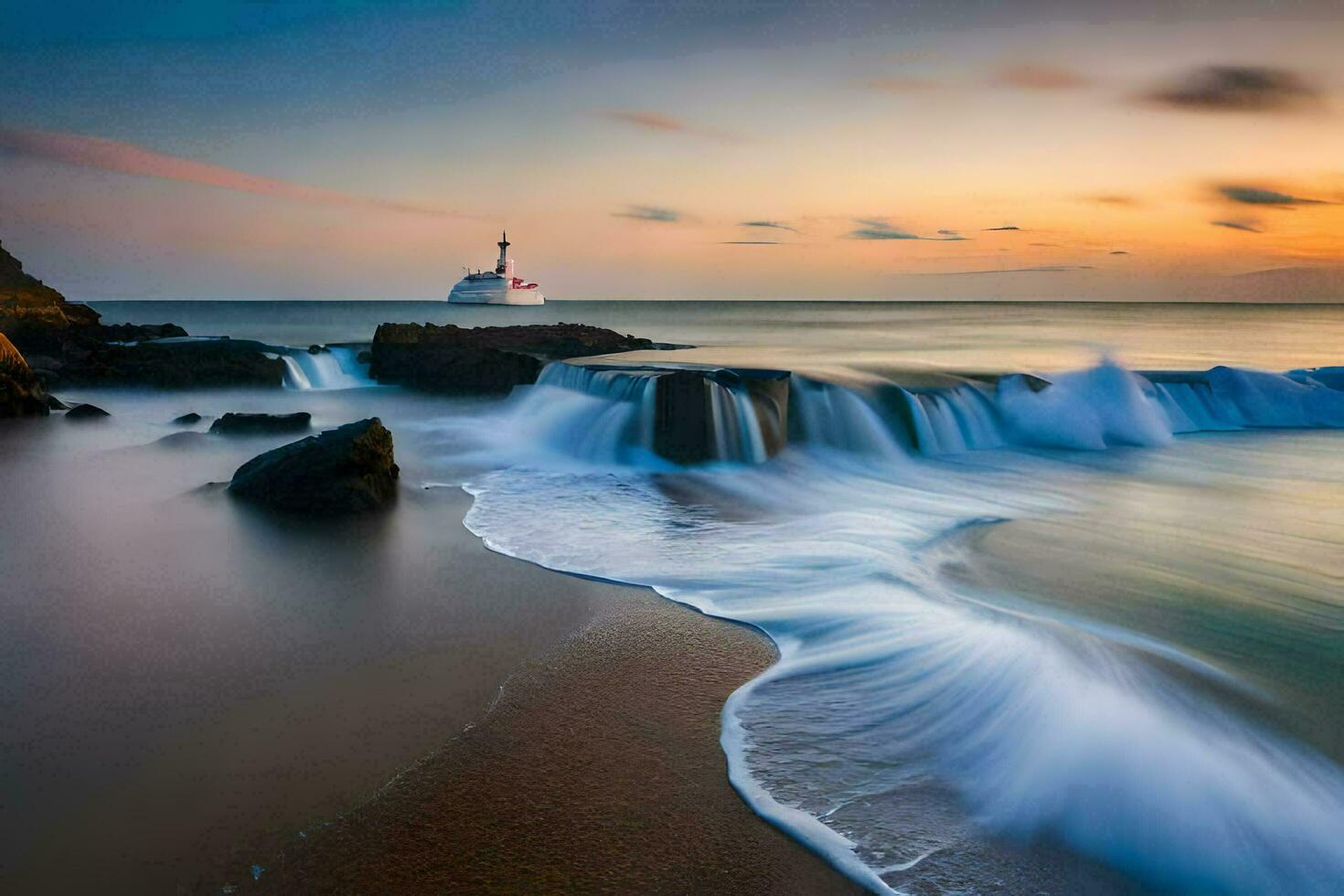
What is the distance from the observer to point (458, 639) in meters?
4.23

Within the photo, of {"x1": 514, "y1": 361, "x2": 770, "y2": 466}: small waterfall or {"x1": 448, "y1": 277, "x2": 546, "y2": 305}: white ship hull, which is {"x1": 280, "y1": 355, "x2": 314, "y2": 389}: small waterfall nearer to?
{"x1": 514, "y1": 361, "x2": 770, "y2": 466}: small waterfall

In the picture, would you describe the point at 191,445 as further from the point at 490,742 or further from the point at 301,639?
the point at 490,742

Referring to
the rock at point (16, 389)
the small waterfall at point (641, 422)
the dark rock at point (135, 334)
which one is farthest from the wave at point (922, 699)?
the dark rock at point (135, 334)

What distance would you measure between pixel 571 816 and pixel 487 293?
7819cm

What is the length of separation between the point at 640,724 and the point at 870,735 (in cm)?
92

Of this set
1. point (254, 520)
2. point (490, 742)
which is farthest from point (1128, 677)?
point (254, 520)

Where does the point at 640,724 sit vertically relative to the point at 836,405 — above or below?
below

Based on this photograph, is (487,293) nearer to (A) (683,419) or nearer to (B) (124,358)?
(B) (124,358)

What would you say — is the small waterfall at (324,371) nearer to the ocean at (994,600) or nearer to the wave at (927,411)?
the wave at (927,411)

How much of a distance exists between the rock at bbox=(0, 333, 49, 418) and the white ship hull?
65.6 m

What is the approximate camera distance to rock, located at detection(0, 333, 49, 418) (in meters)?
12.6

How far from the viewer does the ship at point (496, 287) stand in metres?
77.4

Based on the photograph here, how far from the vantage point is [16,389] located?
41.8ft

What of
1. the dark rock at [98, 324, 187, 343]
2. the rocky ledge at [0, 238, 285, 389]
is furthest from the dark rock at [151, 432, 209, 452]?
the dark rock at [98, 324, 187, 343]
